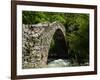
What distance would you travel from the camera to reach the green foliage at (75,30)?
1938 millimetres

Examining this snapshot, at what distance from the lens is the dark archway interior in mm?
1936

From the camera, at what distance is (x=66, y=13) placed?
6.51ft

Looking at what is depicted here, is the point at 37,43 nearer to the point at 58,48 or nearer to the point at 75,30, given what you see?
the point at 58,48

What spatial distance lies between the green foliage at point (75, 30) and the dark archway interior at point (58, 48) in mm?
32

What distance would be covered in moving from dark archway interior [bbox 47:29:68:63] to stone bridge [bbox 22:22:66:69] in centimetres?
3

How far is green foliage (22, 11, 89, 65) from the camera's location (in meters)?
1.94

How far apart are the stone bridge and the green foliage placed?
2.4 inches

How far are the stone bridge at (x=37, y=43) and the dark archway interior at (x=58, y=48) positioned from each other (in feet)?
0.10

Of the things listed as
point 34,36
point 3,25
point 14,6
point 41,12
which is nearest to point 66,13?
point 41,12

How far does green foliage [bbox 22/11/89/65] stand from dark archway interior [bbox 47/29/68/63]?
1.3 inches

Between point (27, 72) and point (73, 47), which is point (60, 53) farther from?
point (27, 72)

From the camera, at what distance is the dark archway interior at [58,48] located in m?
1.94

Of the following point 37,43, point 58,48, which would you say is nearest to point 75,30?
point 58,48

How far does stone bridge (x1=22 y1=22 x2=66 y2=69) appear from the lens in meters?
1.85
